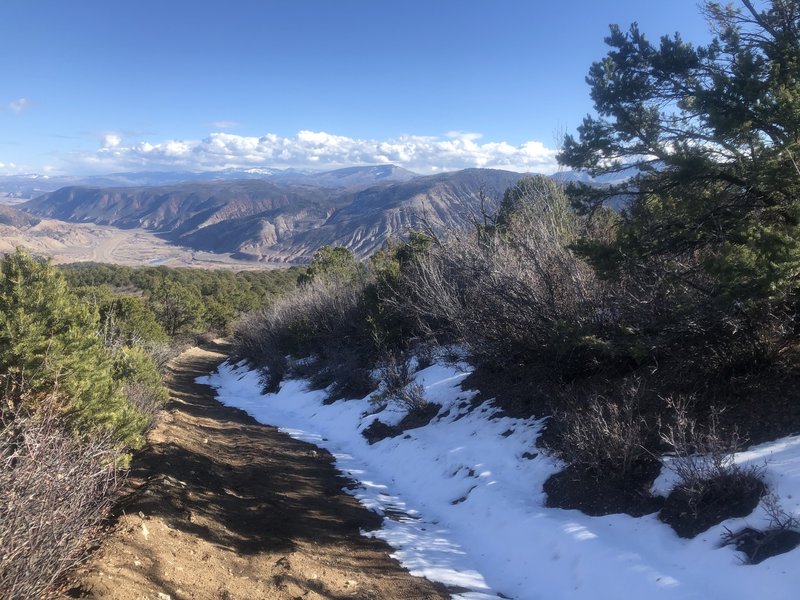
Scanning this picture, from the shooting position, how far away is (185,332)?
130 ft

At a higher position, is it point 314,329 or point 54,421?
point 54,421

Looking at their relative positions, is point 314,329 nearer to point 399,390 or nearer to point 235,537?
point 399,390

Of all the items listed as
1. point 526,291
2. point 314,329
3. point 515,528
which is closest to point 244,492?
point 515,528

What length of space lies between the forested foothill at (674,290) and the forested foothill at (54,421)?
535cm

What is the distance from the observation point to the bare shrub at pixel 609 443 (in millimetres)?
6172

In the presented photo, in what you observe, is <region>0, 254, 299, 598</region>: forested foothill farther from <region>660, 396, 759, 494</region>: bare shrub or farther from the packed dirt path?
<region>660, 396, 759, 494</region>: bare shrub

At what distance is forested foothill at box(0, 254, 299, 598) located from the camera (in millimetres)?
3182

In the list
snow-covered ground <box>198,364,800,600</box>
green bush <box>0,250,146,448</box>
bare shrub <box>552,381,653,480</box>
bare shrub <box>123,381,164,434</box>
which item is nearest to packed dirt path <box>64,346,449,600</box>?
bare shrub <box>123,381,164,434</box>

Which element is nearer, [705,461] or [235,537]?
[705,461]

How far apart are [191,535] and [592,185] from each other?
303 inches

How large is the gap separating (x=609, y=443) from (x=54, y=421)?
255 inches

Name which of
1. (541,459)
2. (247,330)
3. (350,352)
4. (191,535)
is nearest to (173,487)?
(191,535)

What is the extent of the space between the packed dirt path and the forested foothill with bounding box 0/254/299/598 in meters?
0.37

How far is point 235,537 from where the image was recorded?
6.03 meters
